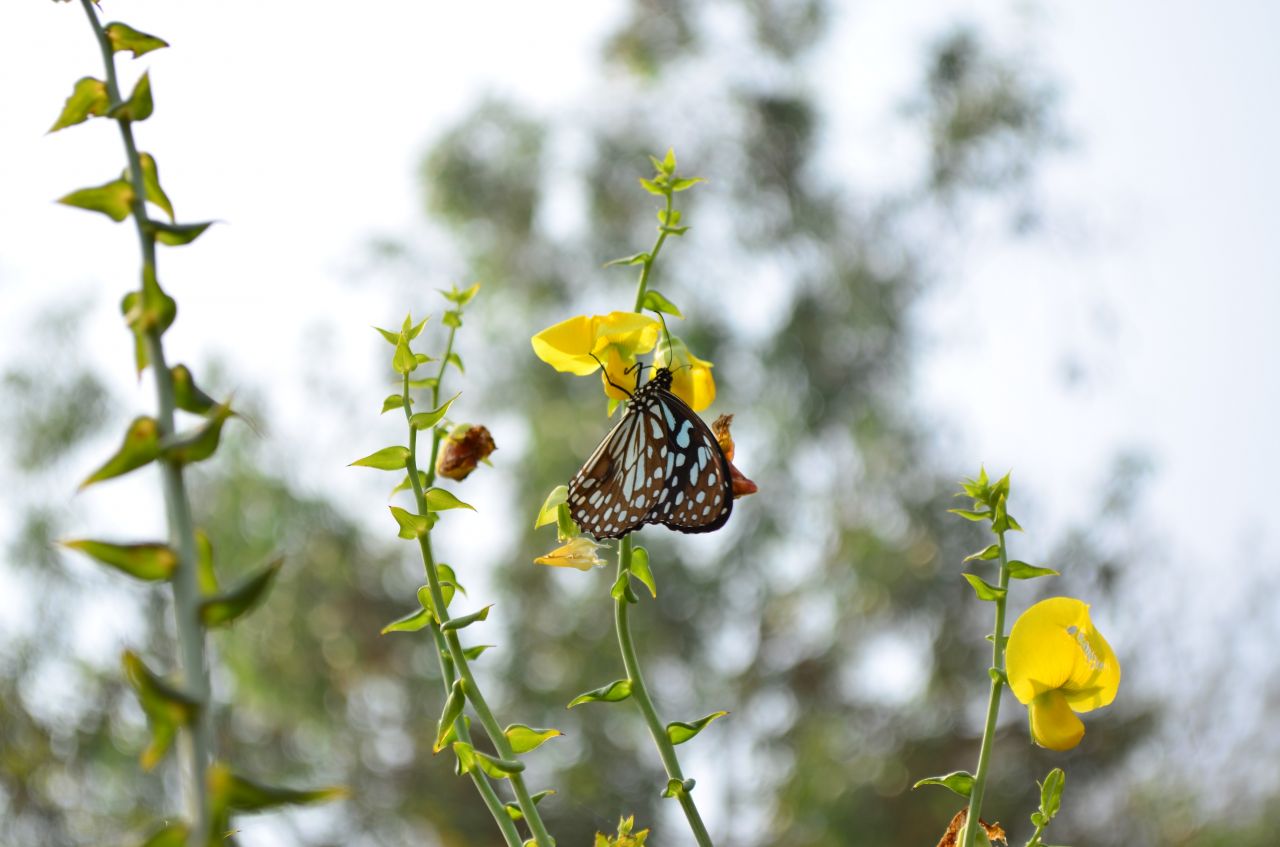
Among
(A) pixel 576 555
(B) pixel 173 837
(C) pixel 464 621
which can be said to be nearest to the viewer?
(B) pixel 173 837

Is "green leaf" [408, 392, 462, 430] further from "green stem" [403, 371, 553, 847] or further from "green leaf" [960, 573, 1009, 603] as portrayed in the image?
"green leaf" [960, 573, 1009, 603]

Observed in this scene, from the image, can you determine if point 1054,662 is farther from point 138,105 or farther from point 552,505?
point 138,105

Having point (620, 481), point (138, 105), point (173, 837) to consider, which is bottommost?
point (173, 837)

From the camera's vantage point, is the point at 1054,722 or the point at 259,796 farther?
the point at 1054,722

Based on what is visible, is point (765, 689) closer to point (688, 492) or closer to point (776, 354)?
point (776, 354)

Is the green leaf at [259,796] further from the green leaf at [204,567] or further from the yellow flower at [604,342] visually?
the yellow flower at [604,342]

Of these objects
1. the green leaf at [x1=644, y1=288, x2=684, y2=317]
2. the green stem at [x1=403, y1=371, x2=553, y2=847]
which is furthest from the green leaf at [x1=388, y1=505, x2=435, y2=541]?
the green leaf at [x1=644, y1=288, x2=684, y2=317]

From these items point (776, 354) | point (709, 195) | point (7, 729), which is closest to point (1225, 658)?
point (776, 354)

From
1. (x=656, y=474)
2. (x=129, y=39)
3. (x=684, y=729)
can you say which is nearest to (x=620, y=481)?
(x=656, y=474)
